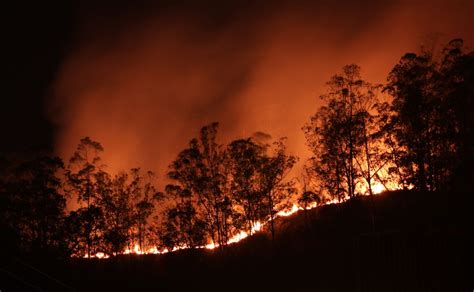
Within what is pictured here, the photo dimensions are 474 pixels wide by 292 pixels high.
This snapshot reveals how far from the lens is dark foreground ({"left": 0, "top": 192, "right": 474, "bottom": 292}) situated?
11977mm

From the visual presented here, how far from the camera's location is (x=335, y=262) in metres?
19.6

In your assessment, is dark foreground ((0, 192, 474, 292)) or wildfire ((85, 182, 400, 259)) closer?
dark foreground ((0, 192, 474, 292))

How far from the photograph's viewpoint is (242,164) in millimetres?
40125

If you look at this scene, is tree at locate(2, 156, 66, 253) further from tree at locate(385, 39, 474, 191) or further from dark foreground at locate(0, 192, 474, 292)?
tree at locate(385, 39, 474, 191)

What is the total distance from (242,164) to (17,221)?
1935 centimetres

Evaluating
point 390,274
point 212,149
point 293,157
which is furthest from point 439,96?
point 390,274

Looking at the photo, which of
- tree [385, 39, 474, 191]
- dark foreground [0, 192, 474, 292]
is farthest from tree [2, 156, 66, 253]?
tree [385, 39, 474, 191]

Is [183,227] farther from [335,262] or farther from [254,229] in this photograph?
[335,262]

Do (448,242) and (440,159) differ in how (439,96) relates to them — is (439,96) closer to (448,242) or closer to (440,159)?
(440,159)

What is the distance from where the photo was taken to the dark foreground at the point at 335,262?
11977 mm

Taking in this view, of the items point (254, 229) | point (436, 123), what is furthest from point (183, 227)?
point (436, 123)

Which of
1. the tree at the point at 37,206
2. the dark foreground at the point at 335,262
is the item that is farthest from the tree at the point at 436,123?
the tree at the point at 37,206

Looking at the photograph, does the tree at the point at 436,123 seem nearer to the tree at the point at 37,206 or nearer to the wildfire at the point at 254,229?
the wildfire at the point at 254,229

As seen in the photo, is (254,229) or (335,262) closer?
(335,262)
